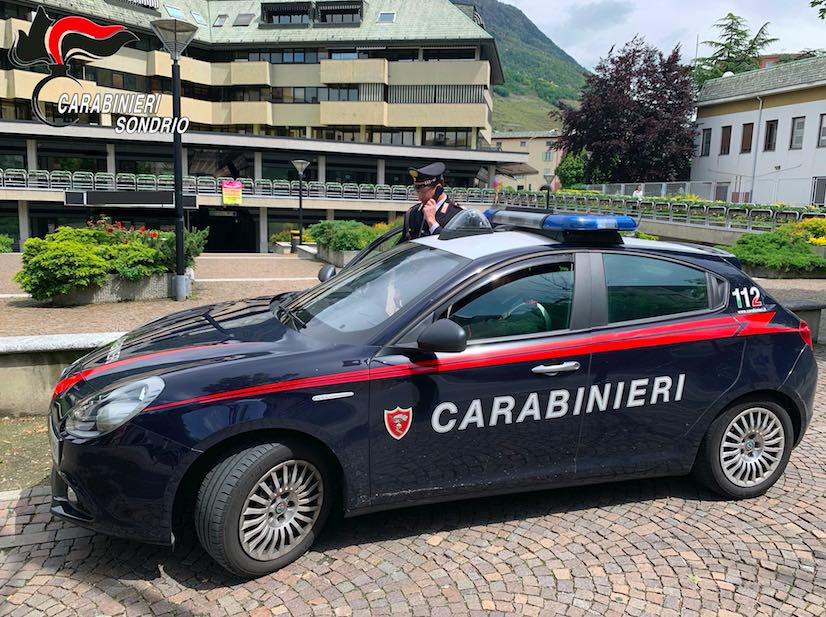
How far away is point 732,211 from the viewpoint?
24844mm

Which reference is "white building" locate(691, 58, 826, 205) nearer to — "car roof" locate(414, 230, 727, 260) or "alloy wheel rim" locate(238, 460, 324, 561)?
"car roof" locate(414, 230, 727, 260)

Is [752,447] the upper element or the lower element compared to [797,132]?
lower

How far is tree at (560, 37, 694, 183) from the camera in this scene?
146 ft

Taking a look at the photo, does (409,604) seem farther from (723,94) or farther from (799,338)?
(723,94)

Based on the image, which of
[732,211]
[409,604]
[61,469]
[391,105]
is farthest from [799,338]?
[391,105]

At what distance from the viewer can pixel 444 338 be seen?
3.33 metres

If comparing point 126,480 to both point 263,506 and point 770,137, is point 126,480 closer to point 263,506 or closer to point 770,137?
point 263,506

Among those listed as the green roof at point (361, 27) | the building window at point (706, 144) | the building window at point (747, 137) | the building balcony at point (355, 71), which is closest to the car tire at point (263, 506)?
the building window at point (747, 137)

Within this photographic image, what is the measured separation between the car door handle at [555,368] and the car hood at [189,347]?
3.73 ft

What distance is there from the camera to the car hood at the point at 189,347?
3377 millimetres

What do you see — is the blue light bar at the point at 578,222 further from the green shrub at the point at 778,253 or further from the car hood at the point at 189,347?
the green shrub at the point at 778,253

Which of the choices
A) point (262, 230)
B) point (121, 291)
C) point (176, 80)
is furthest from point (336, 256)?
point (262, 230)

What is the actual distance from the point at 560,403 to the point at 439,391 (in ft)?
2.36

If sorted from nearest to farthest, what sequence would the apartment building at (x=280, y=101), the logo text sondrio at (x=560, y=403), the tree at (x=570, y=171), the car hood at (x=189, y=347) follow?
the car hood at (x=189, y=347)
the logo text sondrio at (x=560, y=403)
the apartment building at (x=280, y=101)
the tree at (x=570, y=171)
